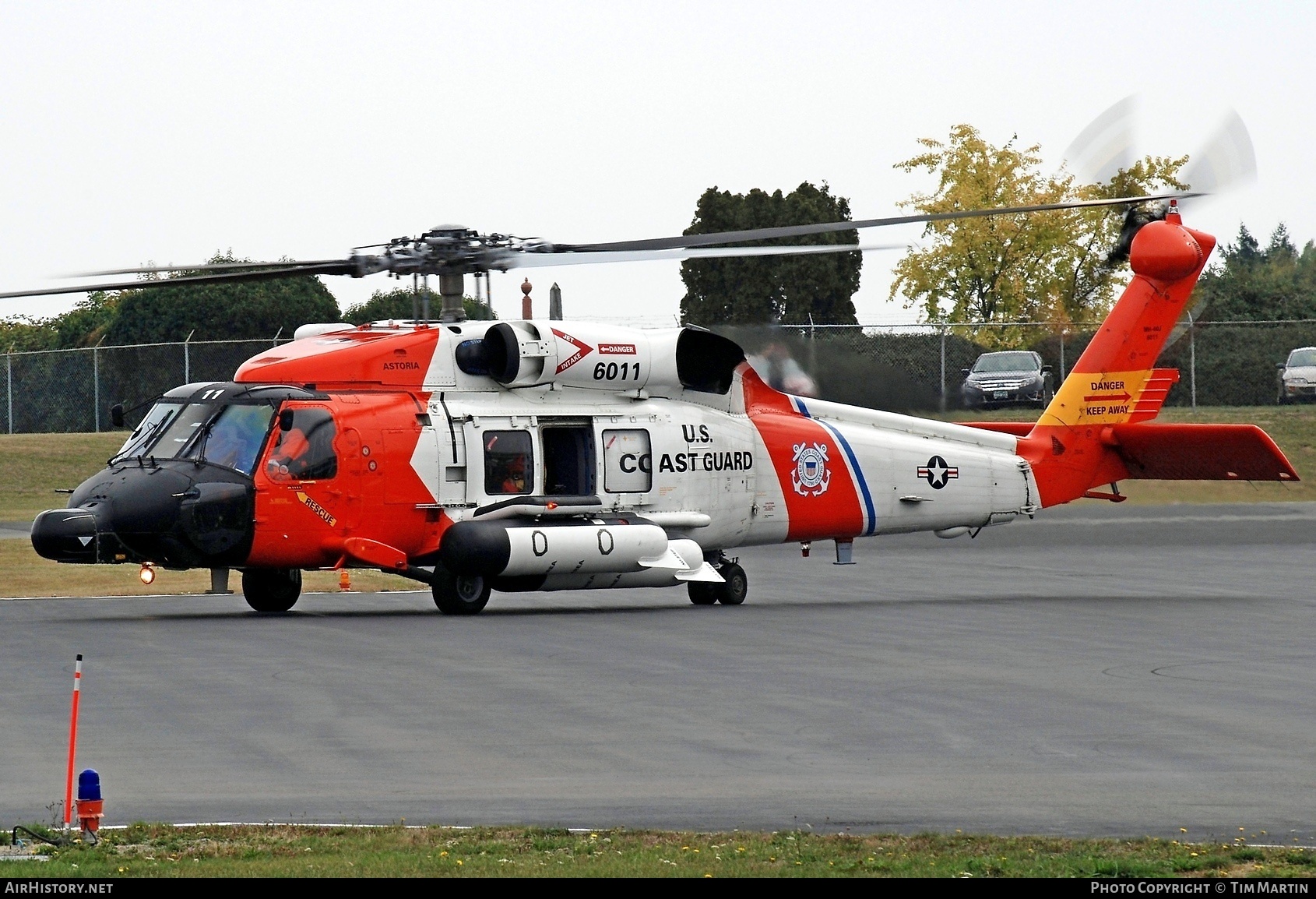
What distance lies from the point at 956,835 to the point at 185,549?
12.3m

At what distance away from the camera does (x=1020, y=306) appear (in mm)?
55312

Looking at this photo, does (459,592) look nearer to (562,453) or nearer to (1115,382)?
(562,453)

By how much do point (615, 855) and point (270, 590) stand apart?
13780mm

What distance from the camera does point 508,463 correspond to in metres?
21.5

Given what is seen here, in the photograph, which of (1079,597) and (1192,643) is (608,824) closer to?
(1192,643)

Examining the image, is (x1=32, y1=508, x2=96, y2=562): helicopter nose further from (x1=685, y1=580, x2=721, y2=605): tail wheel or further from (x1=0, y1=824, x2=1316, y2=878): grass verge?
(x1=0, y1=824, x2=1316, y2=878): grass verge

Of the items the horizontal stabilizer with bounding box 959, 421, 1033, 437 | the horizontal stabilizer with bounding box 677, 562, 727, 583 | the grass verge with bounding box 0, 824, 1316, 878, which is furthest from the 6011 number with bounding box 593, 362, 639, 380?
the grass verge with bounding box 0, 824, 1316, 878

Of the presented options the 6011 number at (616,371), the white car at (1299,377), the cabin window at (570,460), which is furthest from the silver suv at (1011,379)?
the cabin window at (570,460)

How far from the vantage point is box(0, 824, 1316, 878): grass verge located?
8172 mm

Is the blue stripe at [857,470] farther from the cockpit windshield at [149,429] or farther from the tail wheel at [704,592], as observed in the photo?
the cockpit windshield at [149,429]

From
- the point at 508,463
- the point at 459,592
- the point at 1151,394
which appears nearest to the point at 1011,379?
the point at 1151,394

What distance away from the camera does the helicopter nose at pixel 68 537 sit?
19.0 meters

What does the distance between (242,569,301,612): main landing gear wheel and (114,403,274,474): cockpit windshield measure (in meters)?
2.03
